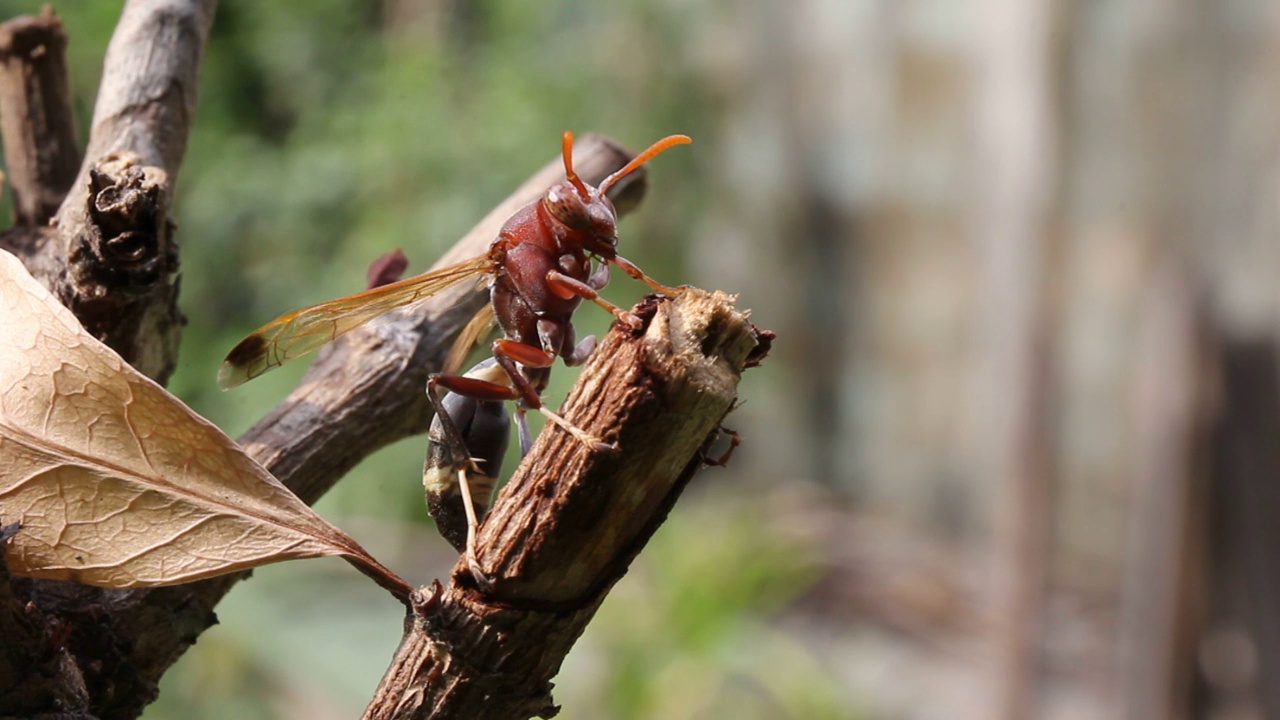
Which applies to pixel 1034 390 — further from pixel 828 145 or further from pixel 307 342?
pixel 307 342

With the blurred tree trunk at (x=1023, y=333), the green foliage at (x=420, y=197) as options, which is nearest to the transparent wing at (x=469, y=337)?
the blurred tree trunk at (x=1023, y=333)

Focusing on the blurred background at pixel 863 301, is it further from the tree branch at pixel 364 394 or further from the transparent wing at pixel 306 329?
the transparent wing at pixel 306 329

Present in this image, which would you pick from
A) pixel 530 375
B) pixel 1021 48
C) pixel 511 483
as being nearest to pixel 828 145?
pixel 1021 48

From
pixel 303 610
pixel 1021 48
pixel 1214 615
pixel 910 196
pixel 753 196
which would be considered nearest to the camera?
pixel 1214 615

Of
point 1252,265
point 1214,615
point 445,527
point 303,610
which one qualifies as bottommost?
point 445,527

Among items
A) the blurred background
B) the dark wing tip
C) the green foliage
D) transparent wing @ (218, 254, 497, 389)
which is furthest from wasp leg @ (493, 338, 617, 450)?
the green foliage

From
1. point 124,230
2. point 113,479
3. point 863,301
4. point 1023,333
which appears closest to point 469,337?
point 124,230
